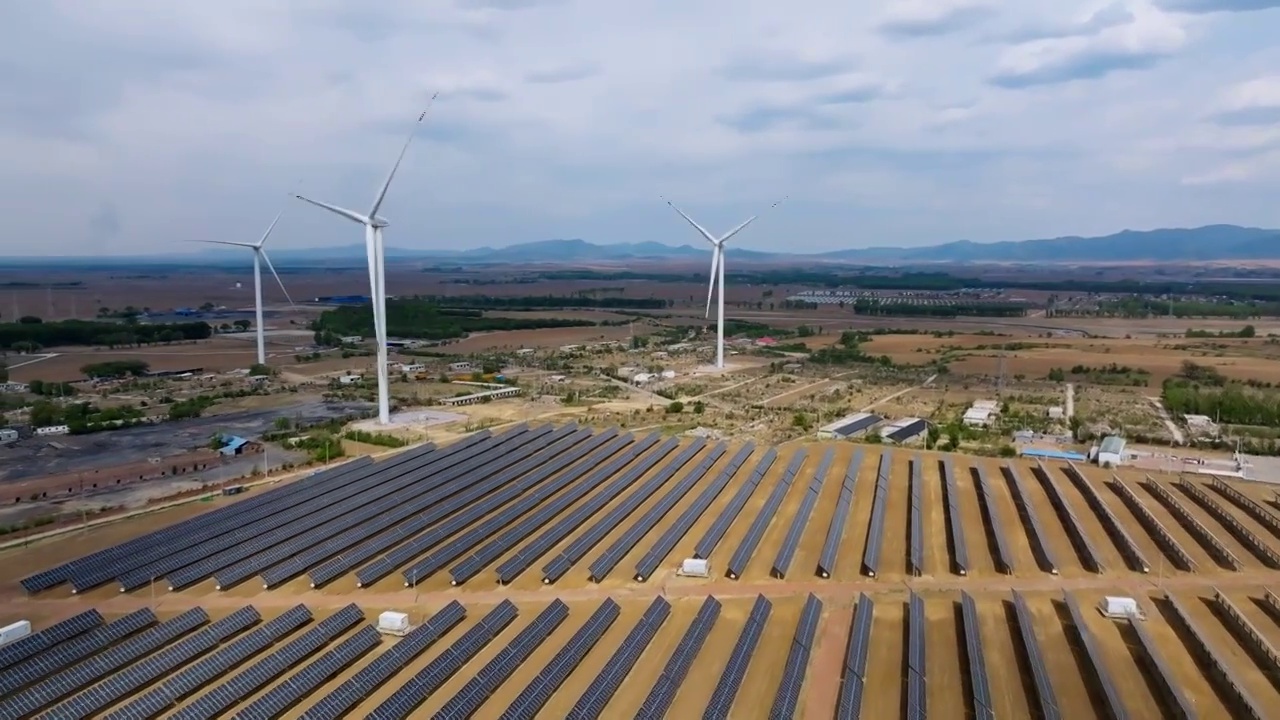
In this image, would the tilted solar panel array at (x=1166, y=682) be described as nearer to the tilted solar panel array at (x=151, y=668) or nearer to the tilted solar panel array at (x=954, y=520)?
the tilted solar panel array at (x=954, y=520)

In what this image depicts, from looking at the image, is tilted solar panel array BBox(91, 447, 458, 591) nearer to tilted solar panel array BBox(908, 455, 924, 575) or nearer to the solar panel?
tilted solar panel array BBox(908, 455, 924, 575)

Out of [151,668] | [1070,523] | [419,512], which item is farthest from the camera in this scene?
[419,512]

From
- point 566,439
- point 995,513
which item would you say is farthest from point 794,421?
point 995,513

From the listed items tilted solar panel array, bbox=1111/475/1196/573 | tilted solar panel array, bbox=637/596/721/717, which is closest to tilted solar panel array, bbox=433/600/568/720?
tilted solar panel array, bbox=637/596/721/717

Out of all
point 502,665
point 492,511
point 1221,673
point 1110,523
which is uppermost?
point 492,511

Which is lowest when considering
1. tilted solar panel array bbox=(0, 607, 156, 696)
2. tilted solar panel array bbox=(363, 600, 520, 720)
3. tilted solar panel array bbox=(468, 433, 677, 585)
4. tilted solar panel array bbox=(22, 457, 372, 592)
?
tilted solar panel array bbox=(363, 600, 520, 720)

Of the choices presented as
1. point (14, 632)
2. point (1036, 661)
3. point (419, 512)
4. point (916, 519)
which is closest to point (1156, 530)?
point (916, 519)

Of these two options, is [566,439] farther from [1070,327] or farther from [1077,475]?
[1070,327]

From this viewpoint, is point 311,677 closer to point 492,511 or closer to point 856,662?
point 492,511
